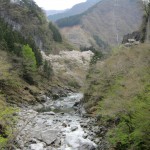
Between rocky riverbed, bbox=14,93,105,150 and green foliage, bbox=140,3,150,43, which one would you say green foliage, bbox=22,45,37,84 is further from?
rocky riverbed, bbox=14,93,105,150

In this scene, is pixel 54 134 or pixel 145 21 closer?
pixel 54 134

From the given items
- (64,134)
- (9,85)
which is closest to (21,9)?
(9,85)

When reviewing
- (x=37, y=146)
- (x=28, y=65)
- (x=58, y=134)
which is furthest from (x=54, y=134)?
(x=28, y=65)

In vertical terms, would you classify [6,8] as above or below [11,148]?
above

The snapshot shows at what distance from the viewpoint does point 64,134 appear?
1335 inches

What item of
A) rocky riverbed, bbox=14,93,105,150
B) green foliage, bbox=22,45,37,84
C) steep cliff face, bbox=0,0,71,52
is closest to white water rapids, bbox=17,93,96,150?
rocky riverbed, bbox=14,93,105,150

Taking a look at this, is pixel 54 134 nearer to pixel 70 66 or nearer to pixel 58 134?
pixel 58 134

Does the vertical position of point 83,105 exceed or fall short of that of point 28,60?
it falls short

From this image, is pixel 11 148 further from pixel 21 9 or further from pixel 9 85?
pixel 21 9

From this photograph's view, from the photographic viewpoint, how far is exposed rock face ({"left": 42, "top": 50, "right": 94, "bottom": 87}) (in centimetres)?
11456

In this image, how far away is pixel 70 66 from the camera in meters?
136

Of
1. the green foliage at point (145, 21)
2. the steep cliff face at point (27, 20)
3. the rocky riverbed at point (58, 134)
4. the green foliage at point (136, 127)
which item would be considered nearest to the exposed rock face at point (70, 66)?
the steep cliff face at point (27, 20)

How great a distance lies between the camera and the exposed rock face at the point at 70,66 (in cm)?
11456

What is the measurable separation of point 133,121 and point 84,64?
388 feet
